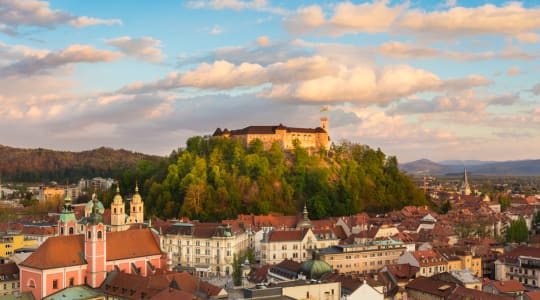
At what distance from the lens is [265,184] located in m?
100

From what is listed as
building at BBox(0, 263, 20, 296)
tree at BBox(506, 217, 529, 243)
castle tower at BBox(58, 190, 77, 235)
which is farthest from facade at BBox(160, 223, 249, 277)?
tree at BBox(506, 217, 529, 243)

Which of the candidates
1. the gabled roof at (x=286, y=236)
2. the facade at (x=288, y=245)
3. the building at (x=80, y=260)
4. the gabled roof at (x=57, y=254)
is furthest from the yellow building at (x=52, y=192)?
the gabled roof at (x=57, y=254)

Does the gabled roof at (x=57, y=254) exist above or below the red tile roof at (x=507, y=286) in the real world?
above

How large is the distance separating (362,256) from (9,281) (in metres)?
33.9

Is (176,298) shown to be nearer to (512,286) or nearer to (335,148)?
(512,286)

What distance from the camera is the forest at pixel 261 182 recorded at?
9581 cm

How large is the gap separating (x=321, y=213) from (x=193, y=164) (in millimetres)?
23372

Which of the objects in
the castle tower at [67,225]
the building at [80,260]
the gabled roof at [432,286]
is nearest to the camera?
the building at [80,260]

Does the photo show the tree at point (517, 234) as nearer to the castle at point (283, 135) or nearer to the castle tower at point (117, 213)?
the castle at point (283, 135)

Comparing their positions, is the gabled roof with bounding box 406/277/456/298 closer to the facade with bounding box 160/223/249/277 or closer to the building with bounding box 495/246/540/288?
the building with bounding box 495/246/540/288

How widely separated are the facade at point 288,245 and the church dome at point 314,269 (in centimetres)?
1669

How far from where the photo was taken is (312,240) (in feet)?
236

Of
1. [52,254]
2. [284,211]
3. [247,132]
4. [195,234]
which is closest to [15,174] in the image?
[247,132]

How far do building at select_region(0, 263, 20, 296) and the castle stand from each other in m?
63.7
